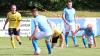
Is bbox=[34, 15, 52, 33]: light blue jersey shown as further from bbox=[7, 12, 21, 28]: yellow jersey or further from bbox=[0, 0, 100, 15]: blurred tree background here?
bbox=[0, 0, 100, 15]: blurred tree background

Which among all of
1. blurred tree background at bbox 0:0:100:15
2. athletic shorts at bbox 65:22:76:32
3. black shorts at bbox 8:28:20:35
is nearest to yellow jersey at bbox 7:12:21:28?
black shorts at bbox 8:28:20:35

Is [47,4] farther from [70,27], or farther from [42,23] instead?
[42,23]

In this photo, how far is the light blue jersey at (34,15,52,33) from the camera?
16672mm

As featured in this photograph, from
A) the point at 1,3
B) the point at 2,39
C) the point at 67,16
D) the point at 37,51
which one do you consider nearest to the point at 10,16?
the point at 67,16

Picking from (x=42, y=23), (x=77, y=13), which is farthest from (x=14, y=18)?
(x=77, y=13)

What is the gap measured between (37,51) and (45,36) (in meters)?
0.67

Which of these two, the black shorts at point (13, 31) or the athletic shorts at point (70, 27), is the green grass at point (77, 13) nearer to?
the athletic shorts at point (70, 27)

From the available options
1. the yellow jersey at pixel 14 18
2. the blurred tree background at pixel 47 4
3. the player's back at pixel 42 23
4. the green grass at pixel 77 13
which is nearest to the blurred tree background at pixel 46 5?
the blurred tree background at pixel 47 4

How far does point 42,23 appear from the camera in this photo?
16.8m

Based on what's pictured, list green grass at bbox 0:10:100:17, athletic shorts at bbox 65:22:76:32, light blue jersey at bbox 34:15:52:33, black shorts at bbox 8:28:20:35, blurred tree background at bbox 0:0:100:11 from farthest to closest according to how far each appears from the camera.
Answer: blurred tree background at bbox 0:0:100:11
green grass at bbox 0:10:100:17
athletic shorts at bbox 65:22:76:32
black shorts at bbox 8:28:20:35
light blue jersey at bbox 34:15:52:33

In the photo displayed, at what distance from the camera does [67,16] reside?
70.5ft

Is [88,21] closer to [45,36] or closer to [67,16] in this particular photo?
[67,16]

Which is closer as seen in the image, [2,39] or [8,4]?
[2,39]

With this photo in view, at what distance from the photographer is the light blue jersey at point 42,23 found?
16.7 metres
